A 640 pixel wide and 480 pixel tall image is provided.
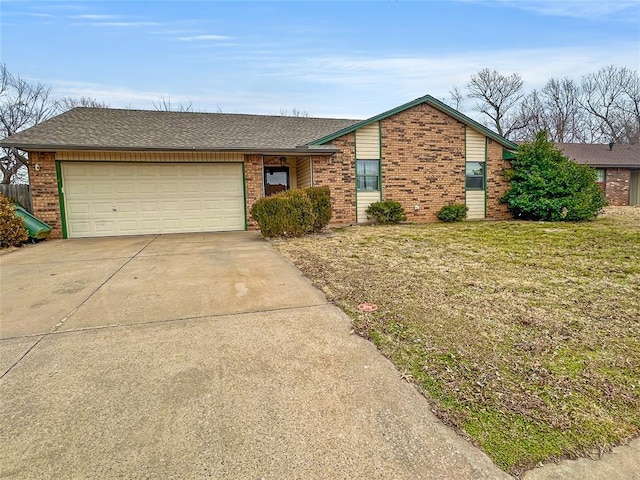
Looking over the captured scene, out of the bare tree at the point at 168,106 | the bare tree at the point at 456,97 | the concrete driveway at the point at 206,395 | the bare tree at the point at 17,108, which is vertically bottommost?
the concrete driveway at the point at 206,395

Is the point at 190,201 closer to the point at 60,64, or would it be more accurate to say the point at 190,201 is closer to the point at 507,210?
the point at 507,210

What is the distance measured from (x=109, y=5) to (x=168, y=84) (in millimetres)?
17021

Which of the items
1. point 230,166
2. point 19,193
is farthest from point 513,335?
point 19,193

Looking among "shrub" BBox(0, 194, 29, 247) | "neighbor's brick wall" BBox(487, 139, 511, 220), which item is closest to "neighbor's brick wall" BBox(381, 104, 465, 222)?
"neighbor's brick wall" BBox(487, 139, 511, 220)

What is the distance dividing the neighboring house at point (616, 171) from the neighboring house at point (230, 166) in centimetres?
1204

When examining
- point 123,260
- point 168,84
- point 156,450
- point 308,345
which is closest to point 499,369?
point 308,345

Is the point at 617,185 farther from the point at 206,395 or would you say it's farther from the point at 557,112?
the point at 206,395

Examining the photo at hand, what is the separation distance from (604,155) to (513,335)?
83.0 ft

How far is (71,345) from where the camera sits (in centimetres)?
297

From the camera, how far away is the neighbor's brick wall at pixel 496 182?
43.9 feet

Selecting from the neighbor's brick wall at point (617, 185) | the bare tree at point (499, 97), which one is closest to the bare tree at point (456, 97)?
the bare tree at point (499, 97)

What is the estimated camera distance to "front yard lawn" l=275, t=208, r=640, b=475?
1.86m

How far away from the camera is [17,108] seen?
22.2 m

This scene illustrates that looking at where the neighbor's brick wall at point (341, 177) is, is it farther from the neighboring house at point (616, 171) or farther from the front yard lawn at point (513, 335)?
the neighboring house at point (616, 171)
